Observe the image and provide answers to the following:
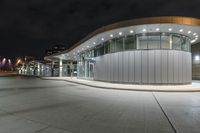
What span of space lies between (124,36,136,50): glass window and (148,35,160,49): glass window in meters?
1.76

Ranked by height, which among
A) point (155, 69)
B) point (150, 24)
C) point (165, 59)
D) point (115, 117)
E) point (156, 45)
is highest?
point (150, 24)

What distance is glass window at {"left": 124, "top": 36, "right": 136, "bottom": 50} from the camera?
1793cm

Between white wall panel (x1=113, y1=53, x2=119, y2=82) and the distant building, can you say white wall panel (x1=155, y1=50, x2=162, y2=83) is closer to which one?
white wall panel (x1=113, y1=53, x2=119, y2=82)

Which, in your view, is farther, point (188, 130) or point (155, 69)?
point (155, 69)

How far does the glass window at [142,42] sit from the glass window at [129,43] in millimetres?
583

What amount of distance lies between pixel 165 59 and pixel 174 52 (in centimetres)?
133

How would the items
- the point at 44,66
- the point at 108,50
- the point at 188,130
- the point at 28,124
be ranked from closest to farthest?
the point at 188,130, the point at 28,124, the point at 108,50, the point at 44,66

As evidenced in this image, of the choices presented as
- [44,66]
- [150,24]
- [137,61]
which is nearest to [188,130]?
[150,24]

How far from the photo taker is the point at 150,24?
14703 millimetres

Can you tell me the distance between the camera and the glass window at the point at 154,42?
16906mm

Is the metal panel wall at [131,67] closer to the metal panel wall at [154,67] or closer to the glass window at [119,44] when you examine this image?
the metal panel wall at [154,67]

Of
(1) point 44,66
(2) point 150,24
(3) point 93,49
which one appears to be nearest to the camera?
(2) point 150,24

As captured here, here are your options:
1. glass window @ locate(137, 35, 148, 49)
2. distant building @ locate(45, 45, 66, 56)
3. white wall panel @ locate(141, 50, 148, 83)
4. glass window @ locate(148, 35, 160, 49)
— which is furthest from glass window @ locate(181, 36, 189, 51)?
distant building @ locate(45, 45, 66, 56)

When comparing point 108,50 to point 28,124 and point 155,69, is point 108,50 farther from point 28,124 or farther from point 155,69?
point 28,124
